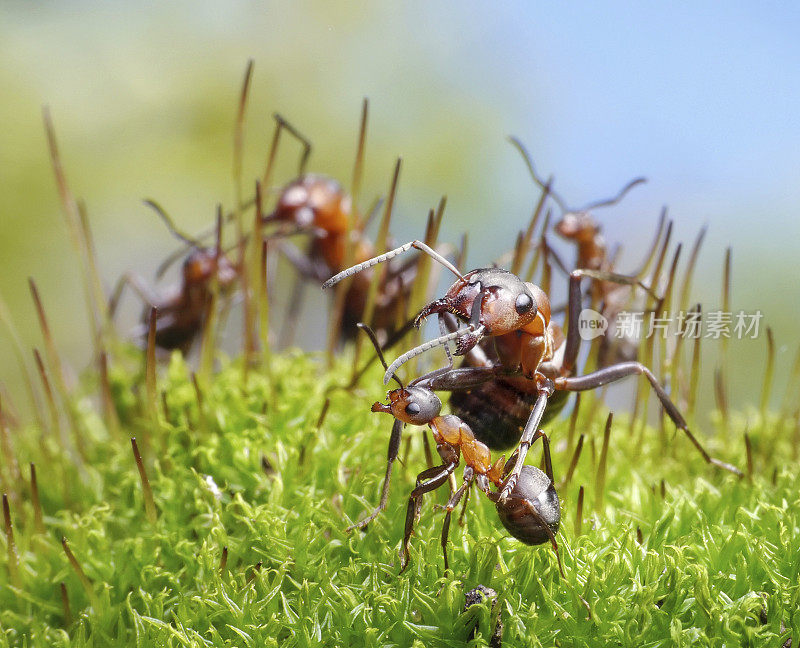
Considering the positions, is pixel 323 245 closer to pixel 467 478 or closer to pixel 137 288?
pixel 137 288

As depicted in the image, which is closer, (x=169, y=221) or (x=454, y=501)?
(x=454, y=501)

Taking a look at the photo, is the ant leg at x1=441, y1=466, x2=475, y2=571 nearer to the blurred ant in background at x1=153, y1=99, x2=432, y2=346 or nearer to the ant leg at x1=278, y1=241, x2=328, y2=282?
the blurred ant in background at x1=153, y1=99, x2=432, y2=346

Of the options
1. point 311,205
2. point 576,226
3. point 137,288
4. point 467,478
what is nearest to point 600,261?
point 576,226

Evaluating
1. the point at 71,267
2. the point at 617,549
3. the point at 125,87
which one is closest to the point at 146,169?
the point at 125,87

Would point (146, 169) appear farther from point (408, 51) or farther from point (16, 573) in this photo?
point (16, 573)

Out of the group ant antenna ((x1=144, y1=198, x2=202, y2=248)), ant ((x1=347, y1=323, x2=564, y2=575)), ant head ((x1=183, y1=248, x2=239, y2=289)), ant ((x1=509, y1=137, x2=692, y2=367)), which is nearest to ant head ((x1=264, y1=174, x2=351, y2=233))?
ant head ((x1=183, y1=248, x2=239, y2=289))

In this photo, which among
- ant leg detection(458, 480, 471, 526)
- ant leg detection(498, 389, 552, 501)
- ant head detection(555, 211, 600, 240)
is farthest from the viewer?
ant head detection(555, 211, 600, 240)
